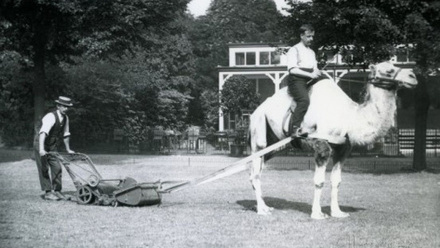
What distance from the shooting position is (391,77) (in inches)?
398

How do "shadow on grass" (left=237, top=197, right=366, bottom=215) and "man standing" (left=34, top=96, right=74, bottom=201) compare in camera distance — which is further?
"man standing" (left=34, top=96, right=74, bottom=201)

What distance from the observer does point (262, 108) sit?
12.1m

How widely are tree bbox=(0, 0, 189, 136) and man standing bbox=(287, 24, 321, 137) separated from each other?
524 inches

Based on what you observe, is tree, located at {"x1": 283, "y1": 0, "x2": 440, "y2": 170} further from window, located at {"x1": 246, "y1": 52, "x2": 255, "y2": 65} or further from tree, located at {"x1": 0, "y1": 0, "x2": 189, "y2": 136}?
window, located at {"x1": 246, "y1": 52, "x2": 255, "y2": 65}

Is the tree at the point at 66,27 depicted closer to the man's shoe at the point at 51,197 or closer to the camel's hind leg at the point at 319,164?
the man's shoe at the point at 51,197

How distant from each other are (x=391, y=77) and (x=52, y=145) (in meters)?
7.79

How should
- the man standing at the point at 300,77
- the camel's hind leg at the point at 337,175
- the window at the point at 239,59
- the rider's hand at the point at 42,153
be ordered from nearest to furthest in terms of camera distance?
1. the man standing at the point at 300,77
2. the camel's hind leg at the point at 337,175
3. the rider's hand at the point at 42,153
4. the window at the point at 239,59

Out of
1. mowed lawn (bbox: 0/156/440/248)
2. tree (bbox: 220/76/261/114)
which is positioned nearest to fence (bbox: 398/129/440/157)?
tree (bbox: 220/76/261/114)

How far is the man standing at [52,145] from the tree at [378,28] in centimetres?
1062

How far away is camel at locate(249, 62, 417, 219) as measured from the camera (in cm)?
1030

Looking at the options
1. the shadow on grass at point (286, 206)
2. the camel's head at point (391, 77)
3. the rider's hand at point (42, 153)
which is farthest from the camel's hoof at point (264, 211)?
the rider's hand at point (42, 153)

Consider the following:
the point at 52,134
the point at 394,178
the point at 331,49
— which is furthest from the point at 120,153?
the point at 52,134

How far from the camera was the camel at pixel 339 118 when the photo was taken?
33.8 ft

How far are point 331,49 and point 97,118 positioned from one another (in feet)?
60.3
